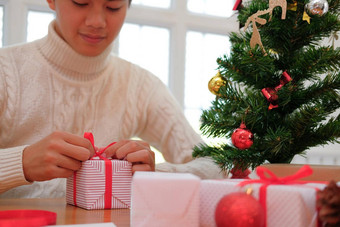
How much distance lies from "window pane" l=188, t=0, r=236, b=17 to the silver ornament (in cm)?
163

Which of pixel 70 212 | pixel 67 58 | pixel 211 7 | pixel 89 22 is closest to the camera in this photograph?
pixel 70 212

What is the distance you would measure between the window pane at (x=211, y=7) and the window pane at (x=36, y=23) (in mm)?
841

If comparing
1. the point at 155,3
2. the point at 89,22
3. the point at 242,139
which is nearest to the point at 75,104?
the point at 89,22

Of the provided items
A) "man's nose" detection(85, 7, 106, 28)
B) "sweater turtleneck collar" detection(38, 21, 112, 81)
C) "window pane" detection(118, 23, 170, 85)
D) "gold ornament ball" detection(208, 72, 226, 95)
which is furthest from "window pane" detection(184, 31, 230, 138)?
"gold ornament ball" detection(208, 72, 226, 95)

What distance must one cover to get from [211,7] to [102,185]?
1901mm

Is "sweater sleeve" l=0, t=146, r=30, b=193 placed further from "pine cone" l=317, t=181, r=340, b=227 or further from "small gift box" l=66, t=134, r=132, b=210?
"pine cone" l=317, t=181, r=340, b=227

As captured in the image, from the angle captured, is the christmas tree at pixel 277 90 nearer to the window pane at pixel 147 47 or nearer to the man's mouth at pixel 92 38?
the man's mouth at pixel 92 38

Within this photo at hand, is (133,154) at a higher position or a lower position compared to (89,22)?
lower

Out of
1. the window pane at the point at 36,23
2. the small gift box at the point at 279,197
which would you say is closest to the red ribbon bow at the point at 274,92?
the small gift box at the point at 279,197

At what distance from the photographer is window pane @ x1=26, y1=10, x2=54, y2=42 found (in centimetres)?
207

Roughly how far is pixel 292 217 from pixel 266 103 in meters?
0.35

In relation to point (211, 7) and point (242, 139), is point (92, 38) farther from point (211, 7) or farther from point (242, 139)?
point (211, 7)

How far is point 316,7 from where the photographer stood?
2.64ft

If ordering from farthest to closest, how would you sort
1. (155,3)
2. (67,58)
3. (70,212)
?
(155,3) → (67,58) → (70,212)
